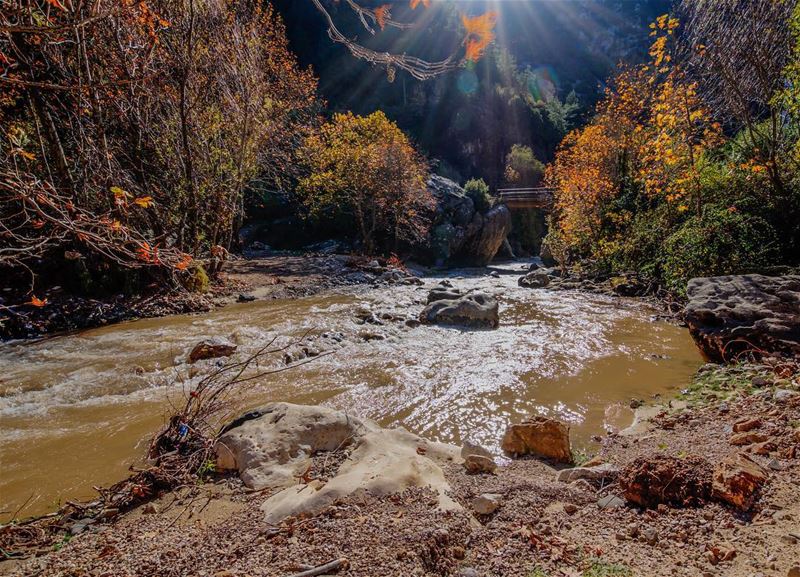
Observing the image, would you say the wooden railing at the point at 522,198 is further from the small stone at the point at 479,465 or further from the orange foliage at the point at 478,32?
the small stone at the point at 479,465

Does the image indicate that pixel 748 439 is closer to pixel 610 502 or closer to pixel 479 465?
pixel 610 502

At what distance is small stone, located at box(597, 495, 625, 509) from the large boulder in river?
13.0 ft

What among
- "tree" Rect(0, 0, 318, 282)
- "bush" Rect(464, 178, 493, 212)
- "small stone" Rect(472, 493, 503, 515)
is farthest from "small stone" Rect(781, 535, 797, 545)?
"bush" Rect(464, 178, 493, 212)

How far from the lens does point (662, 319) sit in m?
8.39

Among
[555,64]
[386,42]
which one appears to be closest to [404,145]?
[386,42]

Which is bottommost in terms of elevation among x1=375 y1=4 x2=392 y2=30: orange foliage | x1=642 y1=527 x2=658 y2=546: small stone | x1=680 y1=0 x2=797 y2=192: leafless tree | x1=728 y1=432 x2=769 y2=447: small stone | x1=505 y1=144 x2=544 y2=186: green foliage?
x1=728 y1=432 x2=769 y2=447: small stone

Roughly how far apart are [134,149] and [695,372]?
37.7 ft

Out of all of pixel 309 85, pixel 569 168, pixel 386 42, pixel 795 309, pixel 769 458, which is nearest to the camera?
pixel 769 458

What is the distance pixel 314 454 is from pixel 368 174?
1752cm

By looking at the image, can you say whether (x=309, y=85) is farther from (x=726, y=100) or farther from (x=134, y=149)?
(x=726, y=100)

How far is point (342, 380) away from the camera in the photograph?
18.3 feet

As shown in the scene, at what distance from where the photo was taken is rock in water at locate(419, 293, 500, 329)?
28.2 feet

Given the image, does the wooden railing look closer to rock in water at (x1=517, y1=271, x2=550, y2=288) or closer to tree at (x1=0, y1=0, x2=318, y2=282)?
rock in water at (x1=517, y1=271, x2=550, y2=288)

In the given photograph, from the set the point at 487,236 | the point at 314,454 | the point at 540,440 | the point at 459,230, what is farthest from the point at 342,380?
the point at 487,236
